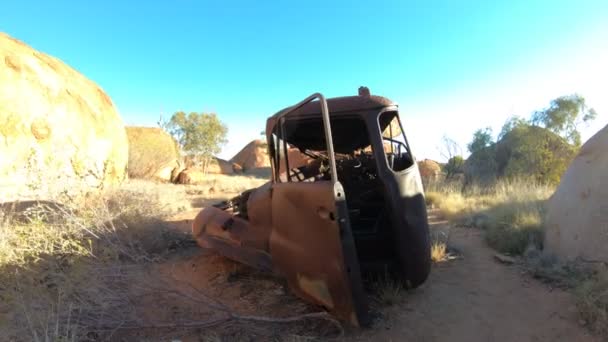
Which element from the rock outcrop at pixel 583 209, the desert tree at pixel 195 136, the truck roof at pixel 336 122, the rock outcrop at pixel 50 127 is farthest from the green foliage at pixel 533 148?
the desert tree at pixel 195 136

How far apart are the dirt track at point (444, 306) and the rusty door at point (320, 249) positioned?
58 cm

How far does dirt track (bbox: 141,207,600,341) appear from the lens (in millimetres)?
3020

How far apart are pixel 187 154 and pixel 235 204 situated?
83.6 feet

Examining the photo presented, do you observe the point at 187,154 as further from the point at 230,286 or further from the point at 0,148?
the point at 230,286

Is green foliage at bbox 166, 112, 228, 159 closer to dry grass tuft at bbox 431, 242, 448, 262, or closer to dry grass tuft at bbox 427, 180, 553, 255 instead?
dry grass tuft at bbox 427, 180, 553, 255

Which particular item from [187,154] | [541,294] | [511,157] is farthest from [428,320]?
[187,154]

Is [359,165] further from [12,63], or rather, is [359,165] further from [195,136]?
[195,136]

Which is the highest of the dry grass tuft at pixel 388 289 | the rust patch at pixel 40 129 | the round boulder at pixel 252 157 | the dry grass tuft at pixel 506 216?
the round boulder at pixel 252 157

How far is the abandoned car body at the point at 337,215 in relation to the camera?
246 cm

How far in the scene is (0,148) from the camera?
7.35 meters

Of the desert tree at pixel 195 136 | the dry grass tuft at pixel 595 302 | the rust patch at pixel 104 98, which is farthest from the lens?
the desert tree at pixel 195 136

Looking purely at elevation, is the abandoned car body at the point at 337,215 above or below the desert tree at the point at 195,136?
below

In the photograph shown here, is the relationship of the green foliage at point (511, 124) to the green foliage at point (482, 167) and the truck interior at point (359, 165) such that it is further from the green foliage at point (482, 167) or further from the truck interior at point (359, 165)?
the truck interior at point (359, 165)

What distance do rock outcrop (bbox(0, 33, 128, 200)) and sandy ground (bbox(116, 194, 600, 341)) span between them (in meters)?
2.53
